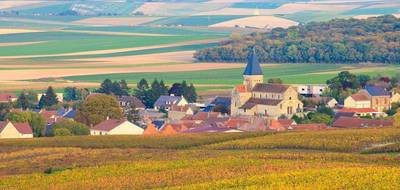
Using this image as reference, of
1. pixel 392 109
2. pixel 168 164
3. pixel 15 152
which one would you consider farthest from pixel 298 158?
pixel 392 109

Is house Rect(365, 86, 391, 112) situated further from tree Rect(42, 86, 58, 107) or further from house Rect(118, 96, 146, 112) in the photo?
tree Rect(42, 86, 58, 107)

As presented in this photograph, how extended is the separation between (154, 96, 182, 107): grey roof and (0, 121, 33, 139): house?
92.2 ft

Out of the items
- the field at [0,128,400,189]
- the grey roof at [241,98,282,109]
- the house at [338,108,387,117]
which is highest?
the field at [0,128,400,189]

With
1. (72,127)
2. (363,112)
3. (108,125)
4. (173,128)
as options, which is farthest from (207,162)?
(363,112)

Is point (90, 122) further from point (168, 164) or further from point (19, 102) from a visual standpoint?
point (168, 164)

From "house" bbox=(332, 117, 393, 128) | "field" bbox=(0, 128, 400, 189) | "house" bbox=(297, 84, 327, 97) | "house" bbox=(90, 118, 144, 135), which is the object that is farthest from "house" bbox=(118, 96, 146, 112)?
"field" bbox=(0, 128, 400, 189)

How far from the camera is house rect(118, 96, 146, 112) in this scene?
342ft

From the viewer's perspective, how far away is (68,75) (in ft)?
445

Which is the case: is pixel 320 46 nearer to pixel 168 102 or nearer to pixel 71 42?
pixel 71 42

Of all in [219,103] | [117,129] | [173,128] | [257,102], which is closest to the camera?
[117,129]

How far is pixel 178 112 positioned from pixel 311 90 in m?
19.5

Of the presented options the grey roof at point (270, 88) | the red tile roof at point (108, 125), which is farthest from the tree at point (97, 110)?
the grey roof at point (270, 88)

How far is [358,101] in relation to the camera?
102 m

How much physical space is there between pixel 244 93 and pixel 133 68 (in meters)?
48.6
